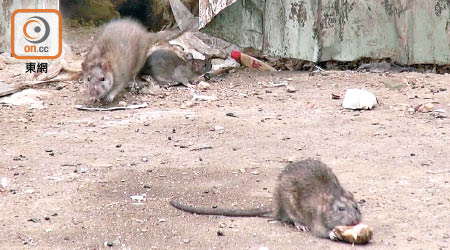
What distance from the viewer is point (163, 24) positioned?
11.3 meters

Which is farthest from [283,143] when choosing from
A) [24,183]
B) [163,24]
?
[163,24]

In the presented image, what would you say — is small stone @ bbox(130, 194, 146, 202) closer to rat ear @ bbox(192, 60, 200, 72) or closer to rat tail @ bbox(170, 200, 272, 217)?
rat tail @ bbox(170, 200, 272, 217)

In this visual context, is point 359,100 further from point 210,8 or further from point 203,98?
point 210,8

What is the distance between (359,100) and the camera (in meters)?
8.13

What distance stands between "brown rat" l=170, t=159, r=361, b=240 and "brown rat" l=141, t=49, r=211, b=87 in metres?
4.30

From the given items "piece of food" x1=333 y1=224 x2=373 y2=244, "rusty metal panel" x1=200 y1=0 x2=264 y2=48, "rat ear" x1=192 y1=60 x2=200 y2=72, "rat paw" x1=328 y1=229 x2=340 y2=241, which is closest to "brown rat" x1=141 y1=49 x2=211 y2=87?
"rat ear" x1=192 y1=60 x2=200 y2=72

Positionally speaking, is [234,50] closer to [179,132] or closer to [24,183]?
[179,132]

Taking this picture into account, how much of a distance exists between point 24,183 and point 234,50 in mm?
4328

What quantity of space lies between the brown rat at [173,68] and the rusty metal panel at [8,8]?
1.40 meters

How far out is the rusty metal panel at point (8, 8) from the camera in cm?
1024

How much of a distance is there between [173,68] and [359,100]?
92.4 inches

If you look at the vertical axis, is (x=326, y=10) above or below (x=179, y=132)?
above

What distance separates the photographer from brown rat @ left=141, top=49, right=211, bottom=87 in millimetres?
9672

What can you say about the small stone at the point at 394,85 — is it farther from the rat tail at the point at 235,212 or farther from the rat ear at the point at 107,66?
the rat tail at the point at 235,212
